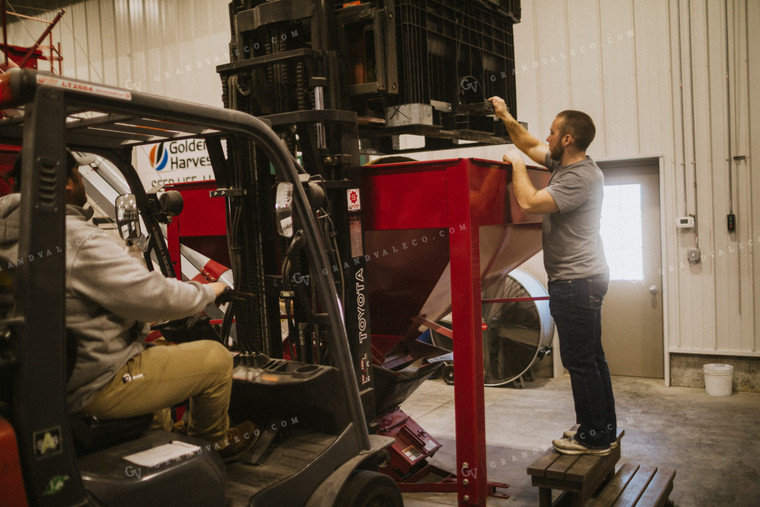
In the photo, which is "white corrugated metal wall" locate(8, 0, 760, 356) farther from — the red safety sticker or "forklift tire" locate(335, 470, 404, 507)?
"forklift tire" locate(335, 470, 404, 507)

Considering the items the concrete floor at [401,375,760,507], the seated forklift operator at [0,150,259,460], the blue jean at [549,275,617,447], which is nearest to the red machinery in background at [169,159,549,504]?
the blue jean at [549,275,617,447]

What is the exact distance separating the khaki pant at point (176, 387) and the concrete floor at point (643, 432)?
2.44 m

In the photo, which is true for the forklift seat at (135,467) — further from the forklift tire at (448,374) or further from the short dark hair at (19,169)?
the forklift tire at (448,374)

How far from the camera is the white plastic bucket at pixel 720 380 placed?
786 cm

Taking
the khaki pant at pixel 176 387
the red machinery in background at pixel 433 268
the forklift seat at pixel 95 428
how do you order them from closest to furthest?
the forklift seat at pixel 95 428, the khaki pant at pixel 176 387, the red machinery in background at pixel 433 268

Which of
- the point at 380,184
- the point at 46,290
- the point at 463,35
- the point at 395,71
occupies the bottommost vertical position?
the point at 46,290

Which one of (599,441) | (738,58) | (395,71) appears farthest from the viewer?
(738,58)

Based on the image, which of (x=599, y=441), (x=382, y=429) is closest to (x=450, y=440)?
(x=382, y=429)

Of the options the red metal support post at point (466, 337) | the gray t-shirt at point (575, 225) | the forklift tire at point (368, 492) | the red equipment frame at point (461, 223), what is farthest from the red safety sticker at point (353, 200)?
the forklift tire at point (368, 492)

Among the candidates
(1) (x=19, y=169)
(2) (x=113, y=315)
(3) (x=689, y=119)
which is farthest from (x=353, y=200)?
(3) (x=689, y=119)

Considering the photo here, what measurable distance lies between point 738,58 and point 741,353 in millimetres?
3479

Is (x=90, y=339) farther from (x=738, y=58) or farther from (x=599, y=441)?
(x=738, y=58)

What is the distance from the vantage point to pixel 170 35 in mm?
12023

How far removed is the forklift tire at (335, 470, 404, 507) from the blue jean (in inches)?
62.1
